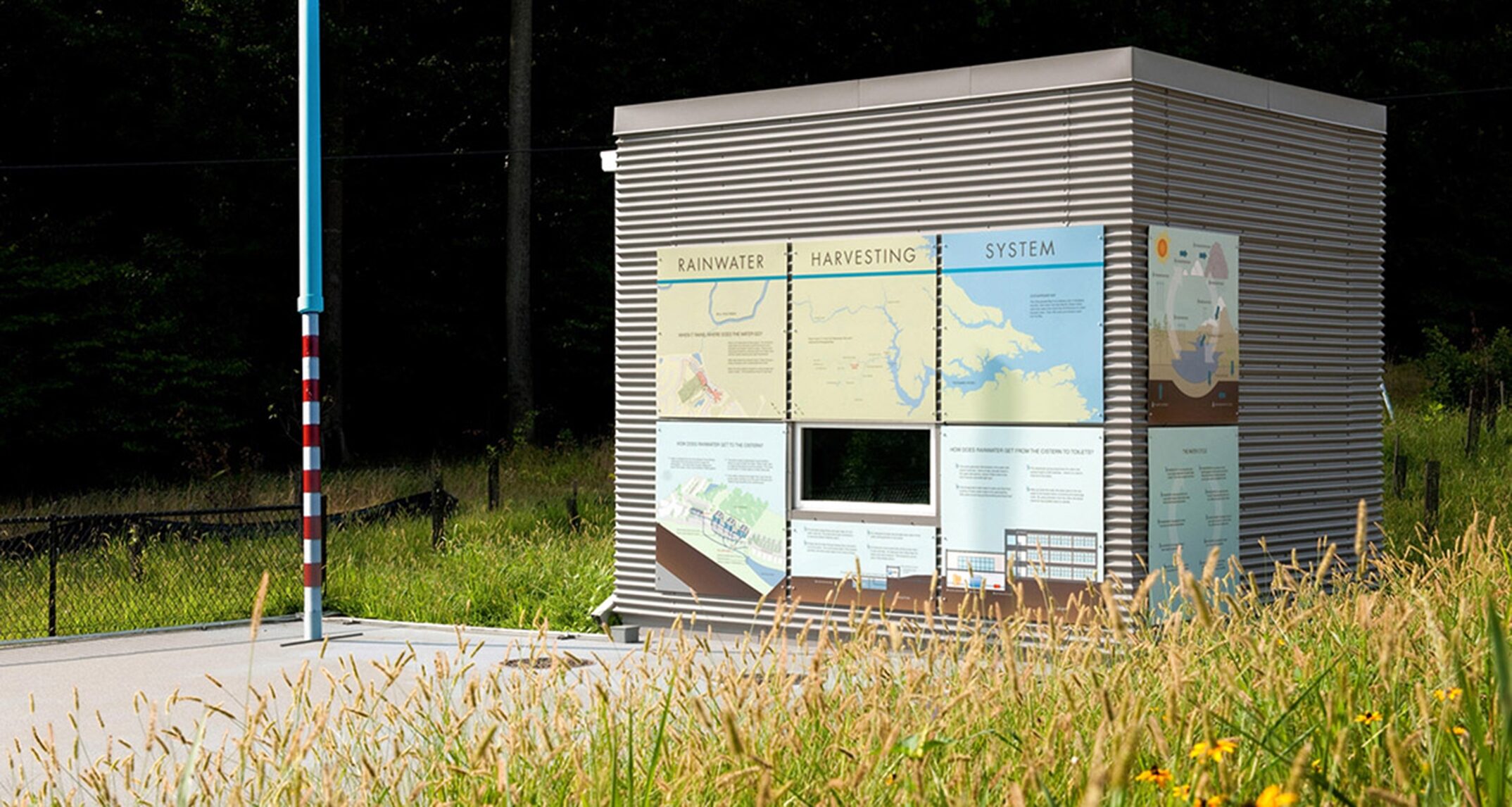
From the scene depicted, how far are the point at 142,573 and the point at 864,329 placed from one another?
6085mm

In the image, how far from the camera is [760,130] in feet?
37.1

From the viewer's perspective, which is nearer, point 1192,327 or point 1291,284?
point 1192,327

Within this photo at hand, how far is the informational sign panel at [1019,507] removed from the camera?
998cm

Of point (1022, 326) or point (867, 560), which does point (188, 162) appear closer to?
point (867, 560)

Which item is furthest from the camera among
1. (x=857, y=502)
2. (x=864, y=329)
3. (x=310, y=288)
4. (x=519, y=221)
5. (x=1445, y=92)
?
(x=1445, y=92)

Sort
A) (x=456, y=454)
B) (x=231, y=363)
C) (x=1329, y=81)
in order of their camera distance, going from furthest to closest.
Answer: (x=1329, y=81), (x=456, y=454), (x=231, y=363)

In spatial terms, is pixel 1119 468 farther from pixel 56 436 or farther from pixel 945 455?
pixel 56 436

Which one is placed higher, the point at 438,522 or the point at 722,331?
the point at 722,331

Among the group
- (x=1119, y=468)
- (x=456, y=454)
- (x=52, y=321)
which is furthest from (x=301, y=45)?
(x=456, y=454)

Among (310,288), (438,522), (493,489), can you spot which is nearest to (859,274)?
(310,288)

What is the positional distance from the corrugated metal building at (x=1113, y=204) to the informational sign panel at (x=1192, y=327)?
0.36 feet

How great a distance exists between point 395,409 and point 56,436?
324 inches

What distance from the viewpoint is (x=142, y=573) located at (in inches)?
509

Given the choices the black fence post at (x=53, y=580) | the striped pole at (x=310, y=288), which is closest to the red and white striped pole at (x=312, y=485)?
the striped pole at (x=310, y=288)
